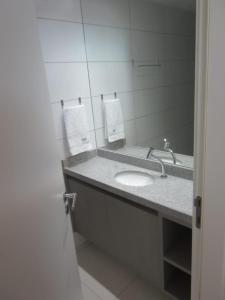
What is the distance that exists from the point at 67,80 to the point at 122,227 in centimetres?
126

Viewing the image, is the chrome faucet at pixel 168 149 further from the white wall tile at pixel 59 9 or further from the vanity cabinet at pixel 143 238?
the white wall tile at pixel 59 9

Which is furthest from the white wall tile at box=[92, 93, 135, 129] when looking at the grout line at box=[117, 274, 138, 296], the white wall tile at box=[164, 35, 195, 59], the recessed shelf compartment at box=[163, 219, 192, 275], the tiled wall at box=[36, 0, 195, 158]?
the grout line at box=[117, 274, 138, 296]

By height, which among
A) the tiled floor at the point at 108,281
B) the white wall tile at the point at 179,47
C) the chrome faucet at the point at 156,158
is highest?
the white wall tile at the point at 179,47

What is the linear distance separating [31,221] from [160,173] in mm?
1152

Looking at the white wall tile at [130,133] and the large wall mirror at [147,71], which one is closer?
the large wall mirror at [147,71]

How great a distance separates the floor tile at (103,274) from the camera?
5.83ft

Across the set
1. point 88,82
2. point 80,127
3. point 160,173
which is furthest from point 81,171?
point 88,82

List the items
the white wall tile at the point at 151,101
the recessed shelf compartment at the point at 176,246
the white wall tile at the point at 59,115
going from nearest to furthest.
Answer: the recessed shelf compartment at the point at 176,246 < the white wall tile at the point at 151,101 < the white wall tile at the point at 59,115

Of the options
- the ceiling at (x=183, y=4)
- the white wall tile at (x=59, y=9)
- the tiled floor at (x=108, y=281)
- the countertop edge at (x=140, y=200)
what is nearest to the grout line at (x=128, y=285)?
the tiled floor at (x=108, y=281)

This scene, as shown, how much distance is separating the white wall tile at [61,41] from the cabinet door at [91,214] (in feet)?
3.46

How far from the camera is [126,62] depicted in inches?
79.9

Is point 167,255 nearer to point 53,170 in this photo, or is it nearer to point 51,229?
point 51,229

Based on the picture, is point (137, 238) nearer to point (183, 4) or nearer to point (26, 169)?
point (26, 169)

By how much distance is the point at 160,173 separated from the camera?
1.81 meters
